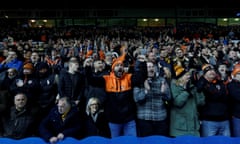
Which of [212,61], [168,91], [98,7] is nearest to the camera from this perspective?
[168,91]

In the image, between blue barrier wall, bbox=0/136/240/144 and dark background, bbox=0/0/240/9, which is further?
dark background, bbox=0/0/240/9

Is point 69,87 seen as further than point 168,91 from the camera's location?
Yes

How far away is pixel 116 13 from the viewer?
118 feet

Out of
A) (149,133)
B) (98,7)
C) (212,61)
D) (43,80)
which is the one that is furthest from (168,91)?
(98,7)

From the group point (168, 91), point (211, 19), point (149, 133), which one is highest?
point (211, 19)

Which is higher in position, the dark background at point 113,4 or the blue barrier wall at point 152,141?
the dark background at point 113,4

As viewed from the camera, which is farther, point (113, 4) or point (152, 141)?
point (113, 4)

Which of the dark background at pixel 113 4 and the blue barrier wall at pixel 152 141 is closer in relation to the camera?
the blue barrier wall at pixel 152 141

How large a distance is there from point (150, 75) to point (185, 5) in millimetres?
32535

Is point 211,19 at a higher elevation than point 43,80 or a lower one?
higher

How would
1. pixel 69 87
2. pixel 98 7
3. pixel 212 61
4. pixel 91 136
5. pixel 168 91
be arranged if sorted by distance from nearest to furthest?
1. pixel 91 136
2. pixel 168 91
3. pixel 69 87
4. pixel 212 61
5. pixel 98 7

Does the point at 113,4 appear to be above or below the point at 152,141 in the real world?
above

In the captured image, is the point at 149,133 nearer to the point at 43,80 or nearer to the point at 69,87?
the point at 69,87

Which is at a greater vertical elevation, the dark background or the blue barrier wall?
the dark background
